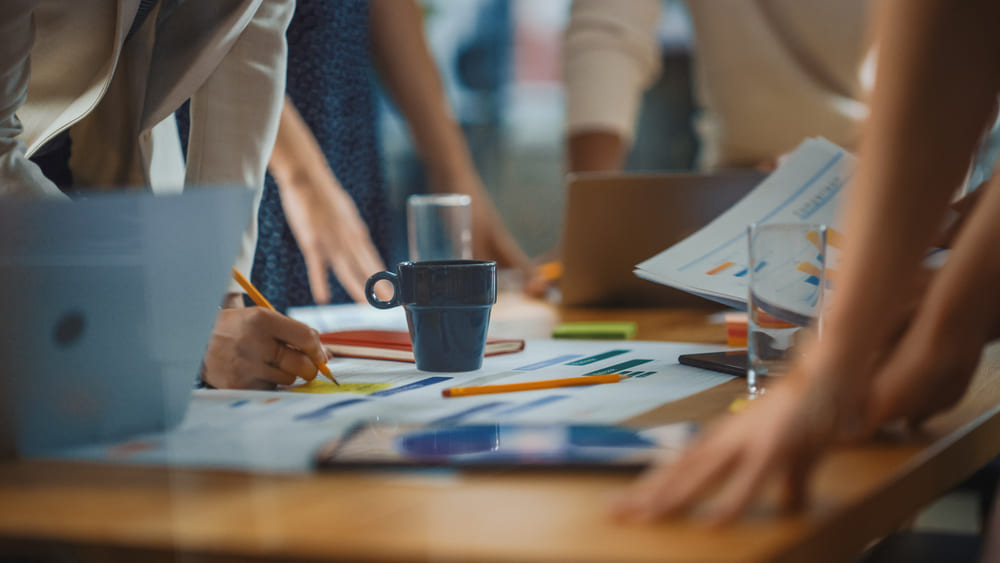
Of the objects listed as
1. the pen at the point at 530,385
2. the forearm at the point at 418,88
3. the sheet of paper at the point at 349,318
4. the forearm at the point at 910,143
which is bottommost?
the sheet of paper at the point at 349,318

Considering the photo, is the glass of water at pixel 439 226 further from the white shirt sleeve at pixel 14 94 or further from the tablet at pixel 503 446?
the tablet at pixel 503 446

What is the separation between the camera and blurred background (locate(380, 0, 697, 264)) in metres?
3.60

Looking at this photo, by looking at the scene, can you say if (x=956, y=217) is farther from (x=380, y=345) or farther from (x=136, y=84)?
(x=136, y=84)

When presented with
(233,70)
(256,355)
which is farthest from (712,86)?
(256,355)

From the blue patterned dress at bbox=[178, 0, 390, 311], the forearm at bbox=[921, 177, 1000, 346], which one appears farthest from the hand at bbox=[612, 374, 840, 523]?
the blue patterned dress at bbox=[178, 0, 390, 311]

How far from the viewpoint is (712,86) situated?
77.7 inches

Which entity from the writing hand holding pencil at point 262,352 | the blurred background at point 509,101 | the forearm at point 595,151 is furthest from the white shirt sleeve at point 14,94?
the blurred background at point 509,101

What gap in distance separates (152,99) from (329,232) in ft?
1.30

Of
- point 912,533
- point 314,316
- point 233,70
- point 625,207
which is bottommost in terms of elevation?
point 912,533

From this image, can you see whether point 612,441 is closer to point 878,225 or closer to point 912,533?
point 878,225

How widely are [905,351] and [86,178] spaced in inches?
35.8

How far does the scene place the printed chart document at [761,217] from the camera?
88 centimetres

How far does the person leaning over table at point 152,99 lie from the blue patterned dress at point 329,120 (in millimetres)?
477

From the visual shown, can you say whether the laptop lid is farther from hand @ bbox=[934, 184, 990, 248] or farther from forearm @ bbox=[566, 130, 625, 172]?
forearm @ bbox=[566, 130, 625, 172]
